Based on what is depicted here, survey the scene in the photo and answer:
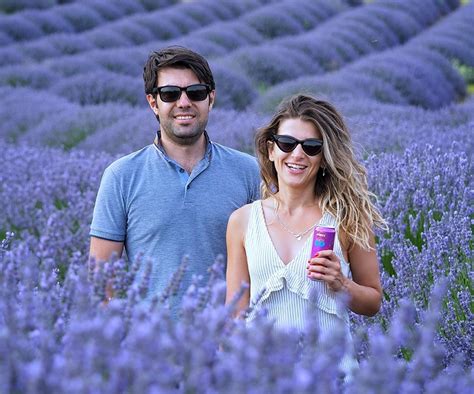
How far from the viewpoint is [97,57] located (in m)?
11.0

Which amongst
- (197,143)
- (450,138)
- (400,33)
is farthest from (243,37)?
(197,143)

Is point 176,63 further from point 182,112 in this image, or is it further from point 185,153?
point 185,153

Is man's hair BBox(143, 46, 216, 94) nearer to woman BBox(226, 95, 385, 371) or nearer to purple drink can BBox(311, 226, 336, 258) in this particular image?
woman BBox(226, 95, 385, 371)

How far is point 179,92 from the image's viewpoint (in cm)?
252

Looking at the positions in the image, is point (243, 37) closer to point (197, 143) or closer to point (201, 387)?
point (197, 143)

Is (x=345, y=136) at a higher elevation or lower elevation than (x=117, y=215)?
higher

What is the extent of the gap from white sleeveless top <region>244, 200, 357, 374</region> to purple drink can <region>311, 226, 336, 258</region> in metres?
0.13

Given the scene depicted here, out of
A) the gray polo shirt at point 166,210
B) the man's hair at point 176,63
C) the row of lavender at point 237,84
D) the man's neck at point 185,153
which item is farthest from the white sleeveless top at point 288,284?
the row of lavender at point 237,84

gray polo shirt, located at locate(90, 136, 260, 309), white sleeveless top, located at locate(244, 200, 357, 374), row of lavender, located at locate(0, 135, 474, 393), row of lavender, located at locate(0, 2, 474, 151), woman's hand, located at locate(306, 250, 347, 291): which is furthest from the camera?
row of lavender, located at locate(0, 2, 474, 151)

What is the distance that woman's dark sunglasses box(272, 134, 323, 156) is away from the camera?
7.46 feet

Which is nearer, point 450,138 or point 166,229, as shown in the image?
point 166,229

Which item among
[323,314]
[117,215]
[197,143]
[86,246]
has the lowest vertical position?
[86,246]

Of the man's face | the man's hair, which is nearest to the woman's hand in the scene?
the man's face

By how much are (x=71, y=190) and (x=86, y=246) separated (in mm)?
696
